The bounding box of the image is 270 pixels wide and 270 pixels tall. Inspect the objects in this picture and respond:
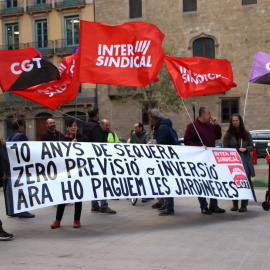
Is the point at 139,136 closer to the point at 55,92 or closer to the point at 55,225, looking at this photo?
the point at 55,92

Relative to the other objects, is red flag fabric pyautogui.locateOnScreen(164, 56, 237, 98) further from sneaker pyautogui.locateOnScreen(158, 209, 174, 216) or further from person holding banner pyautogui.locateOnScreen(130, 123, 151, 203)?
person holding banner pyautogui.locateOnScreen(130, 123, 151, 203)

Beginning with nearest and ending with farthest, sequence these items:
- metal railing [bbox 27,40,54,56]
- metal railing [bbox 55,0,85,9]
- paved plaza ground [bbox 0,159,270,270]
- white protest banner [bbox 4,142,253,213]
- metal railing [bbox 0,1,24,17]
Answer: paved plaza ground [bbox 0,159,270,270], white protest banner [bbox 4,142,253,213], metal railing [bbox 55,0,85,9], metal railing [bbox 27,40,54,56], metal railing [bbox 0,1,24,17]

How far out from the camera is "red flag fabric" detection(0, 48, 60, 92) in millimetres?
7191

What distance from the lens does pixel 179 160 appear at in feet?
25.6

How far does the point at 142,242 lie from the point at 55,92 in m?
3.30

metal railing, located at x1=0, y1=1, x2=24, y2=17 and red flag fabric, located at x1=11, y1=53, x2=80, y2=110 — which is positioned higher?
metal railing, located at x1=0, y1=1, x2=24, y2=17

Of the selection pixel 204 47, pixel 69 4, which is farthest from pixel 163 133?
pixel 69 4

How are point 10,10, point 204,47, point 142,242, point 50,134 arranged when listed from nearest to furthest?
point 142,242 → point 50,134 → point 204,47 → point 10,10

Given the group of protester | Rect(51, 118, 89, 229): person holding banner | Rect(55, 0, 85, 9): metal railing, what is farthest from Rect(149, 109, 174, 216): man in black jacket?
Rect(55, 0, 85, 9): metal railing

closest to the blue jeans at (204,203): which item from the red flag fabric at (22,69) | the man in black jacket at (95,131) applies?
the man in black jacket at (95,131)

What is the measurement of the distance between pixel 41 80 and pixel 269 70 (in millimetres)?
4893

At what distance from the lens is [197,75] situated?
27.8ft

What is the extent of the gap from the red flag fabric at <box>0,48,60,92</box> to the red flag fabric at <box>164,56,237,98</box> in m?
2.23

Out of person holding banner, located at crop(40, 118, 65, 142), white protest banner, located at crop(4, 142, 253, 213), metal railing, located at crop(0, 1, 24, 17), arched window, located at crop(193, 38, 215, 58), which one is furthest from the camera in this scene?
metal railing, located at crop(0, 1, 24, 17)
